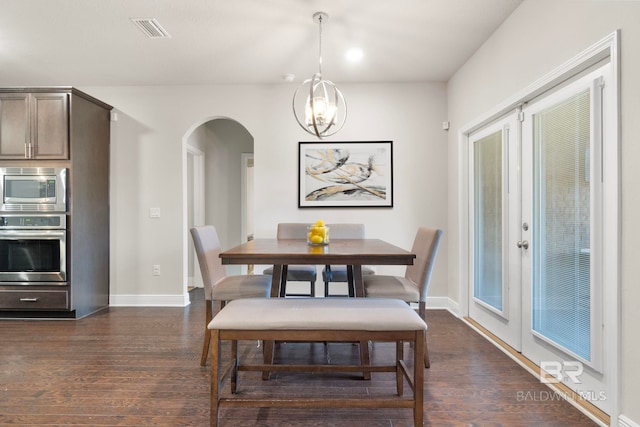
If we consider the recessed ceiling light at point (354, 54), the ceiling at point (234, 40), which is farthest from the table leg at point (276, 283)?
the recessed ceiling light at point (354, 54)

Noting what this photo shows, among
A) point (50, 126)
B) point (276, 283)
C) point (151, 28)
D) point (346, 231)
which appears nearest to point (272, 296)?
point (276, 283)

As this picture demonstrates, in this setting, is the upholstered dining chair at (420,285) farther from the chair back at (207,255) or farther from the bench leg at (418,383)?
the chair back at (207,255)

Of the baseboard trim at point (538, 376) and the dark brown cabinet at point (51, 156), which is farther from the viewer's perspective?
the dark brown cabinet at point (51, 156)

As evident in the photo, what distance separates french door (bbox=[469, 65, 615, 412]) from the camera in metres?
1.85

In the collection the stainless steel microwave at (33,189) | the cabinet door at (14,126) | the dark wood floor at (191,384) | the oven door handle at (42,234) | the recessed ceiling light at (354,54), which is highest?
the recessed ceiling light at (354,54)

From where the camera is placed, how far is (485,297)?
3178mm

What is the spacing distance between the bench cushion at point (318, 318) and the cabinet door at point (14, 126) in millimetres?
3159

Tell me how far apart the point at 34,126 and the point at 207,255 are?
2452mm

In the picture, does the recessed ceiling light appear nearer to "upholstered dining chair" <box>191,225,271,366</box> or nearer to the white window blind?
the white window blind

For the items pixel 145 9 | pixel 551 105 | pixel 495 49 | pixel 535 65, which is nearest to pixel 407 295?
pixel 551 105

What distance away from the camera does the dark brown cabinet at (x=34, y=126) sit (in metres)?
3.44

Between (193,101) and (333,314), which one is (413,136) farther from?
(333,314)

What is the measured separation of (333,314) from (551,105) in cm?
188
